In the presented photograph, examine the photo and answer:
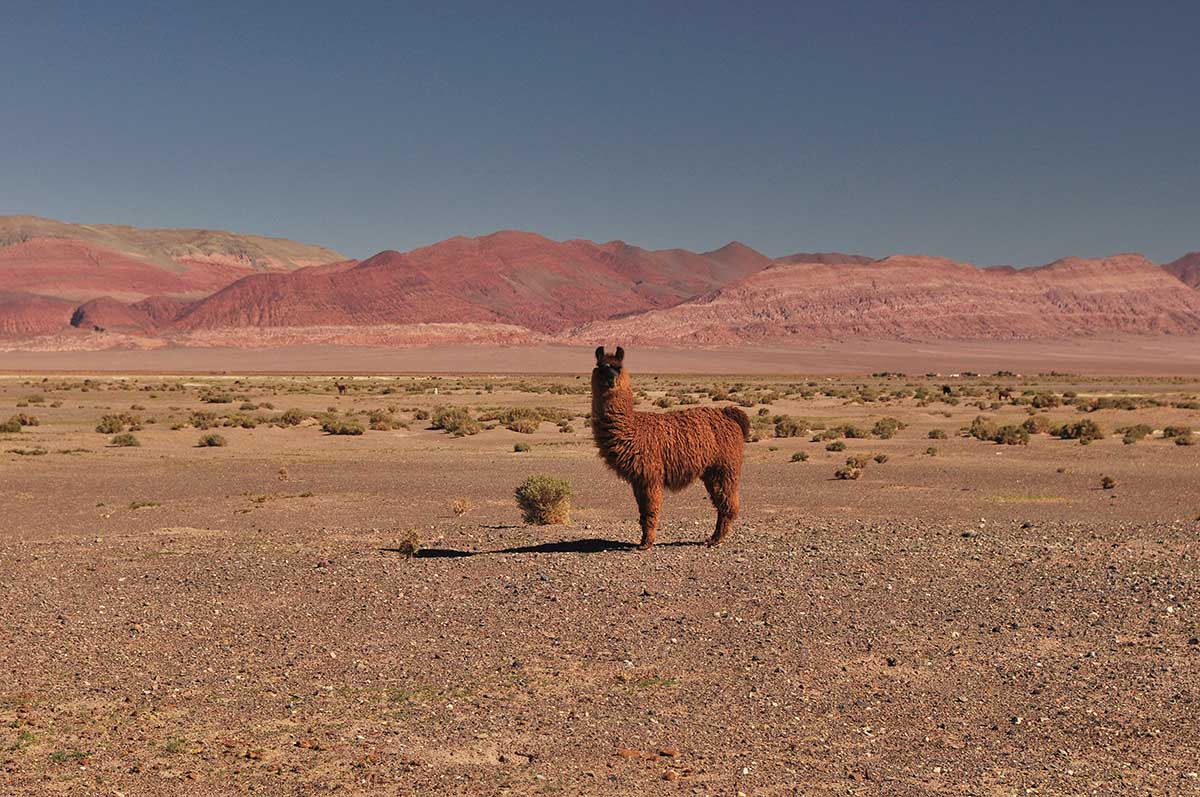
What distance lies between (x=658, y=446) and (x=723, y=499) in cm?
106

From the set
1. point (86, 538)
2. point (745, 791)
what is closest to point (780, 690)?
point (745, 791)

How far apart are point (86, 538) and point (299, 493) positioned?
6.12 m

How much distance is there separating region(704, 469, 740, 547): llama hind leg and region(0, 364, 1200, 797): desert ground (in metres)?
0.29

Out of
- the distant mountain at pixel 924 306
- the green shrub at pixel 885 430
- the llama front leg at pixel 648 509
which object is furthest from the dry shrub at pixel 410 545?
the distant mountain at pixel 924 306

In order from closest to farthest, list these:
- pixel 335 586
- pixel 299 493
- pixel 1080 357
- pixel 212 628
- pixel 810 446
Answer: pixel 212 628
pixel 335 586
pixel 299 493
pixel 810 446
pixel 1080 357

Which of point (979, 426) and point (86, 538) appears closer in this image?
point (86, 538)

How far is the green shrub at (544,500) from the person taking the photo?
51.0 feet

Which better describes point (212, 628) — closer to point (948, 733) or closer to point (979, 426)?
point (948, 733)

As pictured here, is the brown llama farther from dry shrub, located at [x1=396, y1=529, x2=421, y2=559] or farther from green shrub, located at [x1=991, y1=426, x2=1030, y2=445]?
green shrub, located at [x1=991, y1=426, x2=1030, y2=445]

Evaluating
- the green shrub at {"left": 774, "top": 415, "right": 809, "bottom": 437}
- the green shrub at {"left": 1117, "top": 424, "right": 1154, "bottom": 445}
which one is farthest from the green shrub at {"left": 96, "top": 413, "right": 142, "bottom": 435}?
the green shrub at {"left": 1117, "top": 424, "right": 1154, "bottom": 445}

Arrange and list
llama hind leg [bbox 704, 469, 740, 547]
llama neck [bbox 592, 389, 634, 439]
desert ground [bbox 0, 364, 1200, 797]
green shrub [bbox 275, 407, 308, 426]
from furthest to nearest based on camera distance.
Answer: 1. green shrub [bbox 275, 407, 308, 426]
2. llama hind leg [bbox 704, 469, 740, 547]
3. llama neck [bbox 592, 389, 634, 439]
4. desert ground [bbox 0, 364, 1200, 797]

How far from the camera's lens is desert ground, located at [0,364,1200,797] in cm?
649

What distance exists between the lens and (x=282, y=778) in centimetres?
630

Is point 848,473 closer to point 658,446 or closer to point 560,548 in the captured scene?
point 658,446
